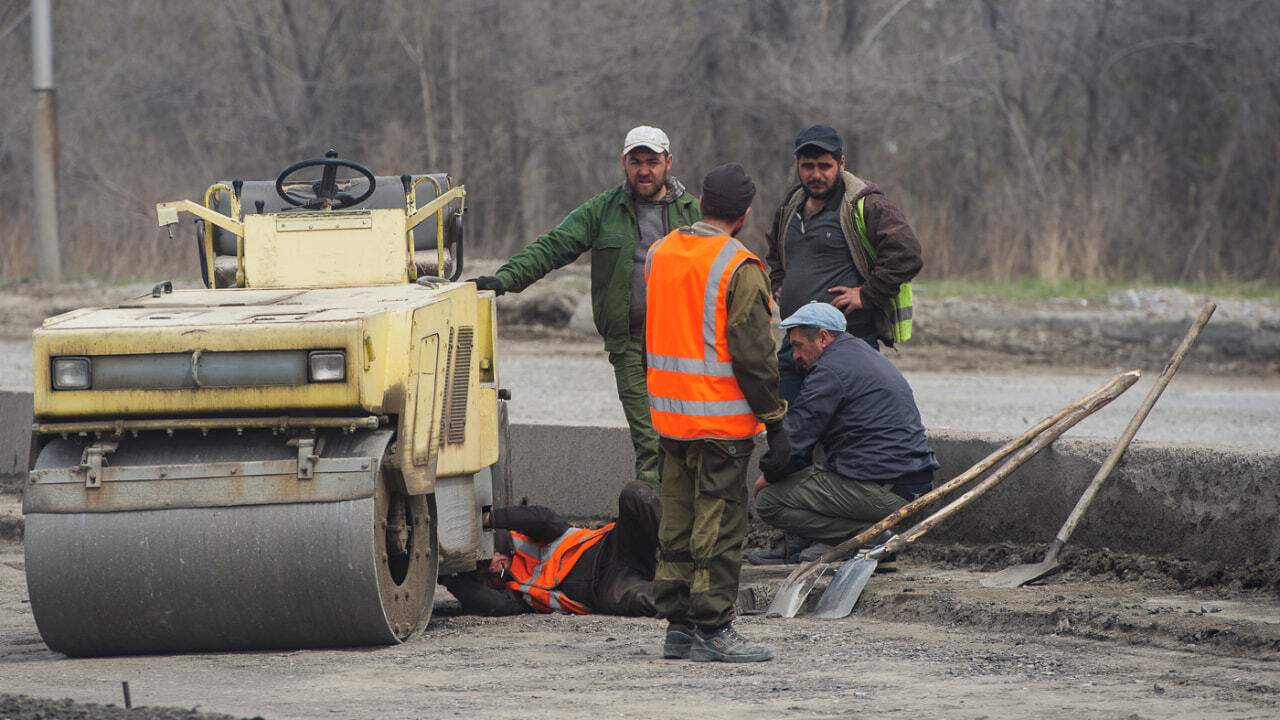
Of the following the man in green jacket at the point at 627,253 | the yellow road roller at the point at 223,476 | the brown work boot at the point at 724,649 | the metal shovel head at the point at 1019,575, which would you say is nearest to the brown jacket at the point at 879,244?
the man in green jacket at the point at 627,253

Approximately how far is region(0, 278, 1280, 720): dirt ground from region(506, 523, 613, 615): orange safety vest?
0.12 metres

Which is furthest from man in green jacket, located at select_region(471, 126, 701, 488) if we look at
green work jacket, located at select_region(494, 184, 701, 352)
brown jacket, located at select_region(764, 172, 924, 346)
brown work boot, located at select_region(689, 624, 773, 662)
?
brown work boot, located at select_region(689, 624, 773, 662)

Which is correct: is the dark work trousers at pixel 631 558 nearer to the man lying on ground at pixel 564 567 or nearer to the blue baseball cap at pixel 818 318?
the man lying on ground at pixel 564 567

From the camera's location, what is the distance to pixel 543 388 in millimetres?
13031

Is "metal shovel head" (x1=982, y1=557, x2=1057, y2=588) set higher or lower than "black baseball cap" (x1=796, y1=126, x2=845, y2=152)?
lower

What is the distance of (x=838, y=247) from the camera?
6.91m

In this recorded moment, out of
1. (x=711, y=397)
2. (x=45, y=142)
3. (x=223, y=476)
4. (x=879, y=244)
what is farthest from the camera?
(x=45, y=142)

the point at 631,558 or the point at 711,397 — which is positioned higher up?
the point at 711,397

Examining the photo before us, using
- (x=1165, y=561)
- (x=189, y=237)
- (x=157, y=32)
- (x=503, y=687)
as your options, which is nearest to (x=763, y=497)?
(x=1165, y=561)

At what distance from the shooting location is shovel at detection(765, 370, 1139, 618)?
600cm

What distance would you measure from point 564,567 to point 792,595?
991mm

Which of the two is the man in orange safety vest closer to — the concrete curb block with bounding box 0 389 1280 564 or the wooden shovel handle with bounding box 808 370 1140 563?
the wooden shovel handle with bounding box 808 370 1140 563

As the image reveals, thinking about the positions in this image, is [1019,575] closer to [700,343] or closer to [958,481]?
[958,481]

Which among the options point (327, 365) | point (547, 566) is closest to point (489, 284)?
point (547, 566)
